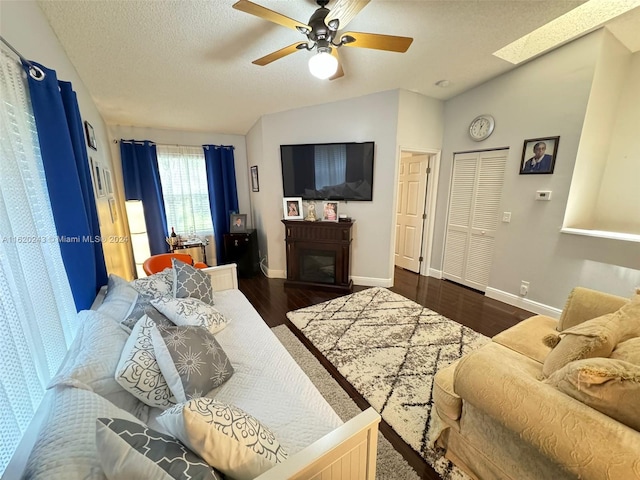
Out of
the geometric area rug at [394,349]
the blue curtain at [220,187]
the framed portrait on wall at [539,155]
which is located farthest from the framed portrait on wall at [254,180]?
the framed portrait on wall at [539,155]

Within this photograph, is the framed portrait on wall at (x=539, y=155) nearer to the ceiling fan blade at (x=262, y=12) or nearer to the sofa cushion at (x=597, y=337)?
the sofa cushion at (x=597, y=337)

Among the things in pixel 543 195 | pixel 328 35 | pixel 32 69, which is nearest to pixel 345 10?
pixel 328 35

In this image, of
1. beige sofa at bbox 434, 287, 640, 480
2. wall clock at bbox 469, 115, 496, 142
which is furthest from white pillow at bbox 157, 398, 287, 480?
wall clock at bbox 469, 115, 496, 142

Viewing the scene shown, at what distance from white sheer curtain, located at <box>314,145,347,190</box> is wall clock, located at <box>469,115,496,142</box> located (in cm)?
161

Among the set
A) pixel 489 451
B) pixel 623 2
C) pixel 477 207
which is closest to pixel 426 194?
pixel 477 207

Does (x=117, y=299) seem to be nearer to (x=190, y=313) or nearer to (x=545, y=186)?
(x=190, y=313)

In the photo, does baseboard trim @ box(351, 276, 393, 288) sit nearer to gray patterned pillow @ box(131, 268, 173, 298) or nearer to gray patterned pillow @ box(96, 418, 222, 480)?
gray patterned pillow @ box(131, 268, 173, 298)

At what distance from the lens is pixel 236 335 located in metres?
1.66

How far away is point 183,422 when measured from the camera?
682 millimetres

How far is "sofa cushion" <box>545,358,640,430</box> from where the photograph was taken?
80 centimetres

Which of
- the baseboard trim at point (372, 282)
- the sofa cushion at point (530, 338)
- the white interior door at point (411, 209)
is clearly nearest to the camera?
the sofa cushion at point (530, 338)

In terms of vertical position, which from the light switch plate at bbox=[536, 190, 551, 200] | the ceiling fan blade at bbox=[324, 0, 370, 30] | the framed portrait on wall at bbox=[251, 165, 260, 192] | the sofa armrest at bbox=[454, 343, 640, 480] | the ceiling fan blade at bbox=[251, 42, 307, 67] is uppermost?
the ceiling fan blade at bbox=[324, 0, 370, 30]

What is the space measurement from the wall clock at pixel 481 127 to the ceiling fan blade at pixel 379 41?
196cm

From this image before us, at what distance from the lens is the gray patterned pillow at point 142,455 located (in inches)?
23.0
